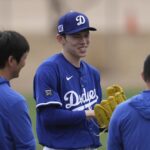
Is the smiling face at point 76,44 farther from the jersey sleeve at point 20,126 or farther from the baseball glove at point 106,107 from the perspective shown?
the jersey sleeve at point 20,126

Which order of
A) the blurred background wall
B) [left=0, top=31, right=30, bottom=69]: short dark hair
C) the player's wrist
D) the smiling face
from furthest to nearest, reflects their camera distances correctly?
1. the blurred background wall
2. the smiling face
3. the player's wrist
4. [left=0, top=31, right=30, bottom=69]: short dark hair

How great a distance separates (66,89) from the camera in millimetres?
7582

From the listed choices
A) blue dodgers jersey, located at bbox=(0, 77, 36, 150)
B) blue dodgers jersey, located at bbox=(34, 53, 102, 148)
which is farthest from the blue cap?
blue dodgers jersey, located at bbox=(0, 77, 36, 150)

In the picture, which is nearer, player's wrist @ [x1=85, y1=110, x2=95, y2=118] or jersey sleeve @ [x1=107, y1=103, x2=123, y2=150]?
jersey sleeve @ [x1=107, y1=103, x2=123, y2=150]

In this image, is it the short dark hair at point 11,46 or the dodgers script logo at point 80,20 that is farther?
the dodgers script logo at point 80,20

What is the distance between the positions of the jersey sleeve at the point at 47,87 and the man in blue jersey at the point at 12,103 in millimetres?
917

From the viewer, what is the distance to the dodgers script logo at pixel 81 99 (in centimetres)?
759

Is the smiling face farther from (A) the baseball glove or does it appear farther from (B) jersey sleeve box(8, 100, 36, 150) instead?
(B) jersey sleeve box(8, 100, 36, 150)

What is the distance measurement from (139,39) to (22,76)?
264 inches

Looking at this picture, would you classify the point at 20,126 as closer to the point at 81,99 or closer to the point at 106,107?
the point at 106,107

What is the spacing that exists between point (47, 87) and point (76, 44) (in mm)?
485

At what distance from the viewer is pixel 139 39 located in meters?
29.7

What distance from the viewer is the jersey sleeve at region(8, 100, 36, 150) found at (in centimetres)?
633

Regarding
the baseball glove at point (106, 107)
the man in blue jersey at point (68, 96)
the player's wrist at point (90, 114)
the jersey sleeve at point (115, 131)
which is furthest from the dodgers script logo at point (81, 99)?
the jersey sleeve at point (115, 131)
